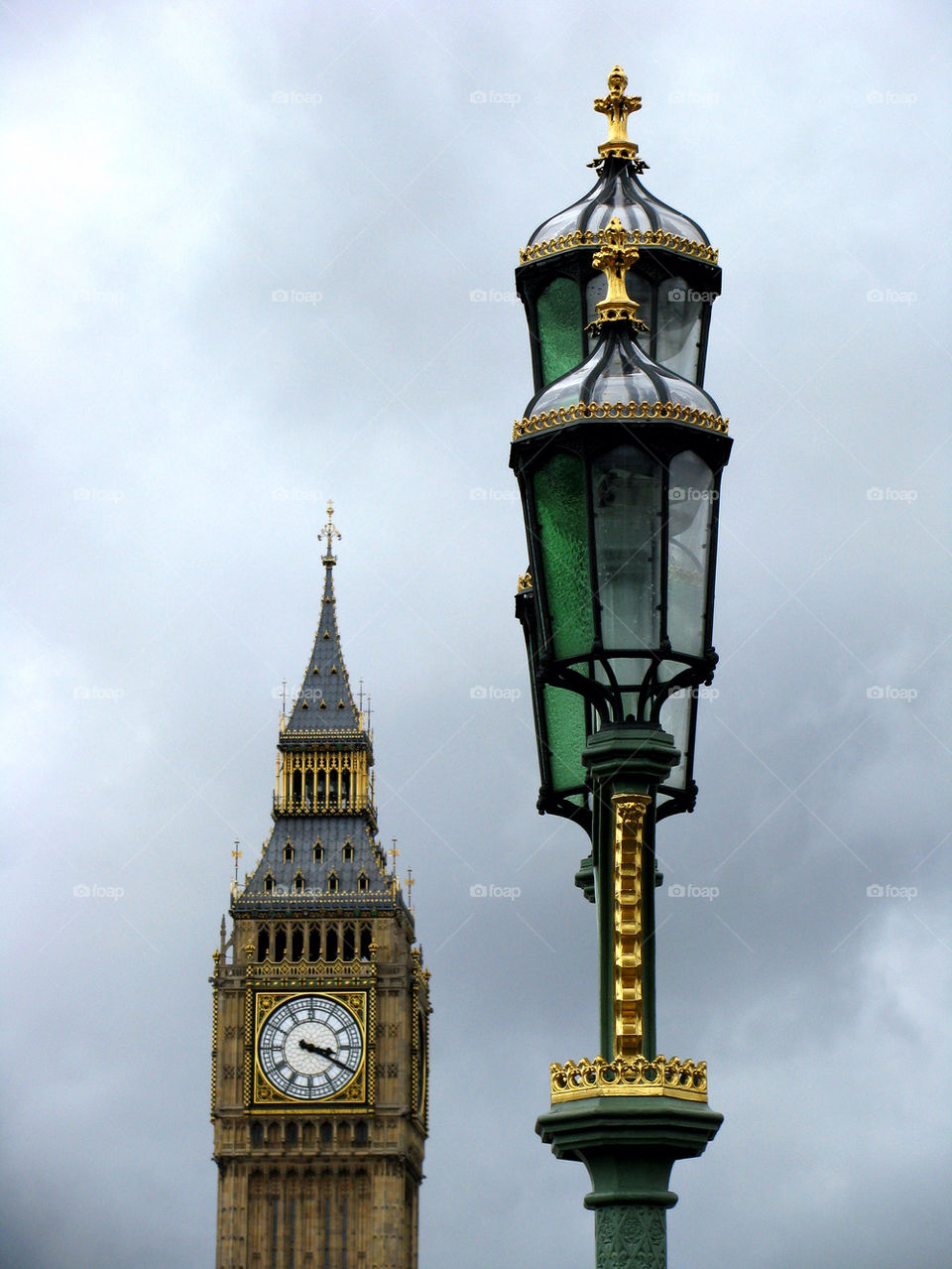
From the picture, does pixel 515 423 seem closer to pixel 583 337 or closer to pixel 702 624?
pixel 702 624

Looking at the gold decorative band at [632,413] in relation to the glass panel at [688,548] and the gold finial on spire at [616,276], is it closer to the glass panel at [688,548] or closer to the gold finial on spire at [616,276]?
the glass panel at [688,548]

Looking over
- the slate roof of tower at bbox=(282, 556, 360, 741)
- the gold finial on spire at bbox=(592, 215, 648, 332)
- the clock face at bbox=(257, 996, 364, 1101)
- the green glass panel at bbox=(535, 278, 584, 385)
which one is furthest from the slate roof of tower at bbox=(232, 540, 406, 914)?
the gold finial on spire at bbox=(592, 215, 648, 332)

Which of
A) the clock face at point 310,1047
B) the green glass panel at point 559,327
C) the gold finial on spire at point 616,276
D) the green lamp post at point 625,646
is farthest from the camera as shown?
the clock face at point 310,1047

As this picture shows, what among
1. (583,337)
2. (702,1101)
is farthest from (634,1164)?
(583,337)

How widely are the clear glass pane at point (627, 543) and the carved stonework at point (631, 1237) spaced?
2.59m

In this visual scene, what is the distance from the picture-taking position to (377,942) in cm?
11581

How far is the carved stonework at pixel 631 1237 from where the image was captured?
11766 millimetres

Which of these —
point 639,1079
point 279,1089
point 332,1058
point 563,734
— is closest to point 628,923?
point 639,1079

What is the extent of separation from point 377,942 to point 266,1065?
23.7 ft

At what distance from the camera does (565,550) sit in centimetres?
1253

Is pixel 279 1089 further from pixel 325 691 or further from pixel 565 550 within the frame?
pixel 565 550

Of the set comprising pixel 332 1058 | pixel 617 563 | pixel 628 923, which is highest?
pixel 332 1058

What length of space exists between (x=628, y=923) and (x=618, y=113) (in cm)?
543

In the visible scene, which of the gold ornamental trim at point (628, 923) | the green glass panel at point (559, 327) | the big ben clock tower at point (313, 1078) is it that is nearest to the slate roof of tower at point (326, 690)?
the big ben clock tower at point (313, 1078)
